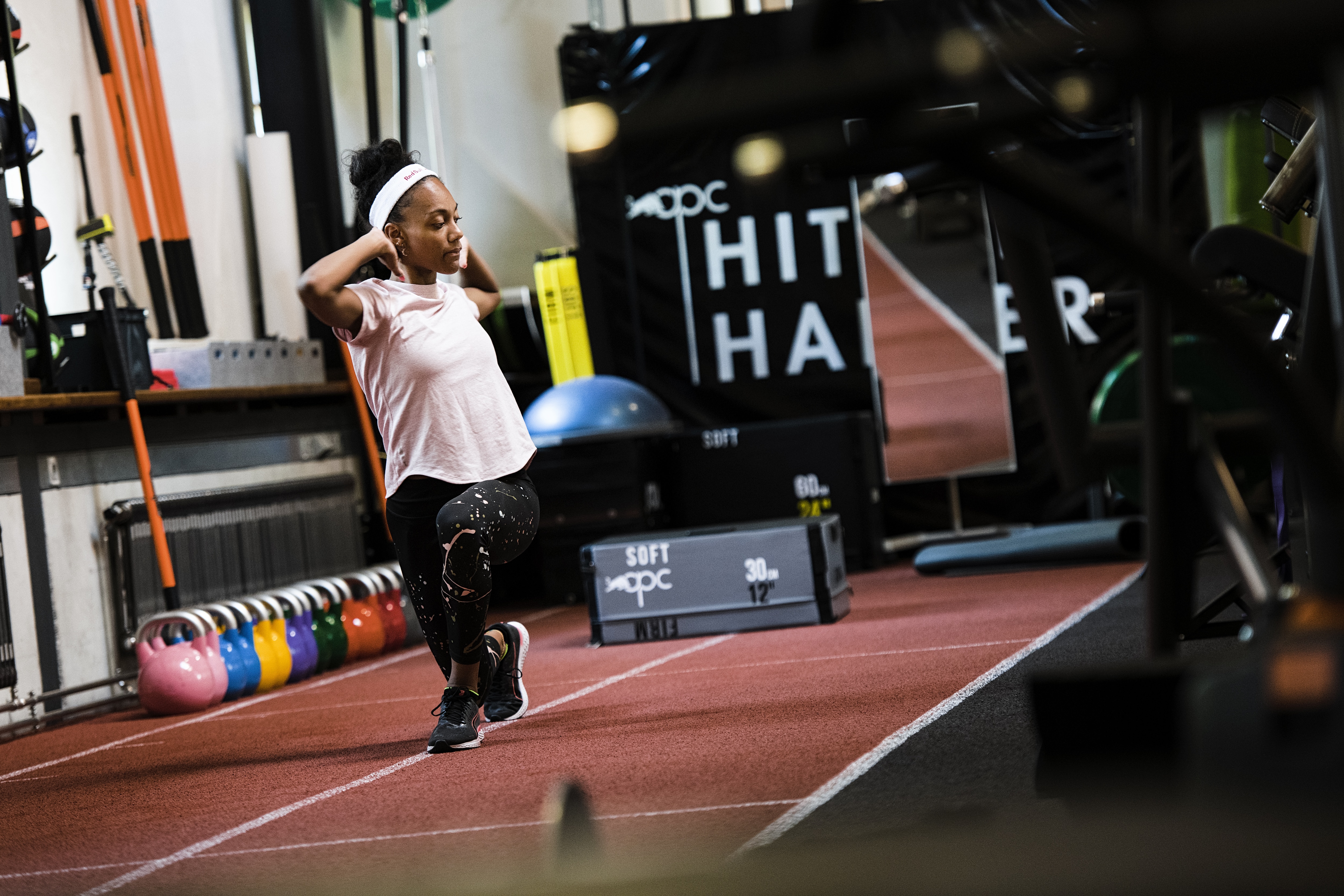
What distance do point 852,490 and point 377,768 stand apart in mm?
5403

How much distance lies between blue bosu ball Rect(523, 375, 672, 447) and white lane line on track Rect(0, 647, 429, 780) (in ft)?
4.89

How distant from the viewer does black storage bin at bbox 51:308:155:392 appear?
7.22 m

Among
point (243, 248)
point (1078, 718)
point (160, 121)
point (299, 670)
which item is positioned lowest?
→ point (299, 670)

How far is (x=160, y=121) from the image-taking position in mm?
8844

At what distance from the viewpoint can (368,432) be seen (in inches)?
363

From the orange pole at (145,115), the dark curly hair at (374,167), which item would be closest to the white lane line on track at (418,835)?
the dark curly hair at (374,167)

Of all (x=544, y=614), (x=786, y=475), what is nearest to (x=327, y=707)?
(x=544, y=614)

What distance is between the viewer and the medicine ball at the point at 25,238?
709 centimetres

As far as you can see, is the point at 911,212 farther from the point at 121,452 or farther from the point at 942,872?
the point at 942,872

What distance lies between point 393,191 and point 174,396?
3.45 metres

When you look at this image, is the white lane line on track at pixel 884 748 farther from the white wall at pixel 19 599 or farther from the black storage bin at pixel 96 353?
the black storage bin at pixel 96 353

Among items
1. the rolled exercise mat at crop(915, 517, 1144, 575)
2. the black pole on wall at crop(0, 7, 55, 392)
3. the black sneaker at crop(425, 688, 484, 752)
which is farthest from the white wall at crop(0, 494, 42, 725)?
the rolled exercise mat at crop(915, 517, 1144, 575)

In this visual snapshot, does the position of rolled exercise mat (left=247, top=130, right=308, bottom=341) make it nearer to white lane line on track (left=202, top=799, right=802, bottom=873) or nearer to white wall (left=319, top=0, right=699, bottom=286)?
white wall (left=319, top=0, right=699, bottom=286)

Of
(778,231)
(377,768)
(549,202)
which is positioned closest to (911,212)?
(778,231)
